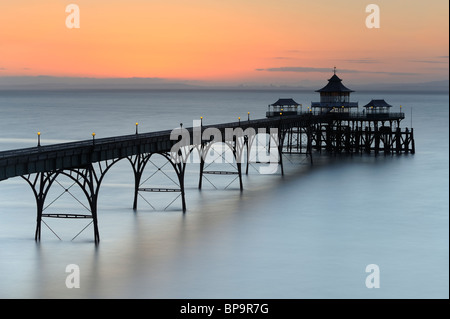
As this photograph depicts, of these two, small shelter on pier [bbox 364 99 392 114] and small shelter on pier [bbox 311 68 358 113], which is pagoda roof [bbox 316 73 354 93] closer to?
small shelter on pier [bbox 311 68 358 113]

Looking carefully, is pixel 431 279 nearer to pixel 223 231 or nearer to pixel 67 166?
pixel 223 231

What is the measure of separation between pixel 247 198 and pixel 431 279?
26.6 metres

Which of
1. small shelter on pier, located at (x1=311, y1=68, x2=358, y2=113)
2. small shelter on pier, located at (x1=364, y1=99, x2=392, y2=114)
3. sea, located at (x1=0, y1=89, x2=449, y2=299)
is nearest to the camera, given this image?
sea, located at (x1=0, y1=89, x2=449, y2=299)

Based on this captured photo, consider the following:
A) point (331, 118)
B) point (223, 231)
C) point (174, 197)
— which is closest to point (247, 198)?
point (174, 197)

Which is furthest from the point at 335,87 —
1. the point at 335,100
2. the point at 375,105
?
the point at 375,105

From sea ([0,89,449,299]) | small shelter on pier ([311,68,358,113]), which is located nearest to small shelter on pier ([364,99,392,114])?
small shelter on pier ([311,68,358,113])

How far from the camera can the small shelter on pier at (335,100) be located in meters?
117

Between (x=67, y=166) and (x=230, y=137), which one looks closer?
(x=67, y=166)

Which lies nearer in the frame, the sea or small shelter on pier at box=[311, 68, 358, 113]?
the sea

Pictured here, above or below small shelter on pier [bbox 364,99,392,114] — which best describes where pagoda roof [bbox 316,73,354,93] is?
Answer: above

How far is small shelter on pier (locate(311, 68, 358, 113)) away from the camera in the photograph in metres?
117

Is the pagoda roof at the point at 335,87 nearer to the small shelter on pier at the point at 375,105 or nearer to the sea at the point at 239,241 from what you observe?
the small shelter on pier at the point at 375,105

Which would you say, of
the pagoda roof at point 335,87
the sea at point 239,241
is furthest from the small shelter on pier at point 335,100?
the sea at point 239,241
